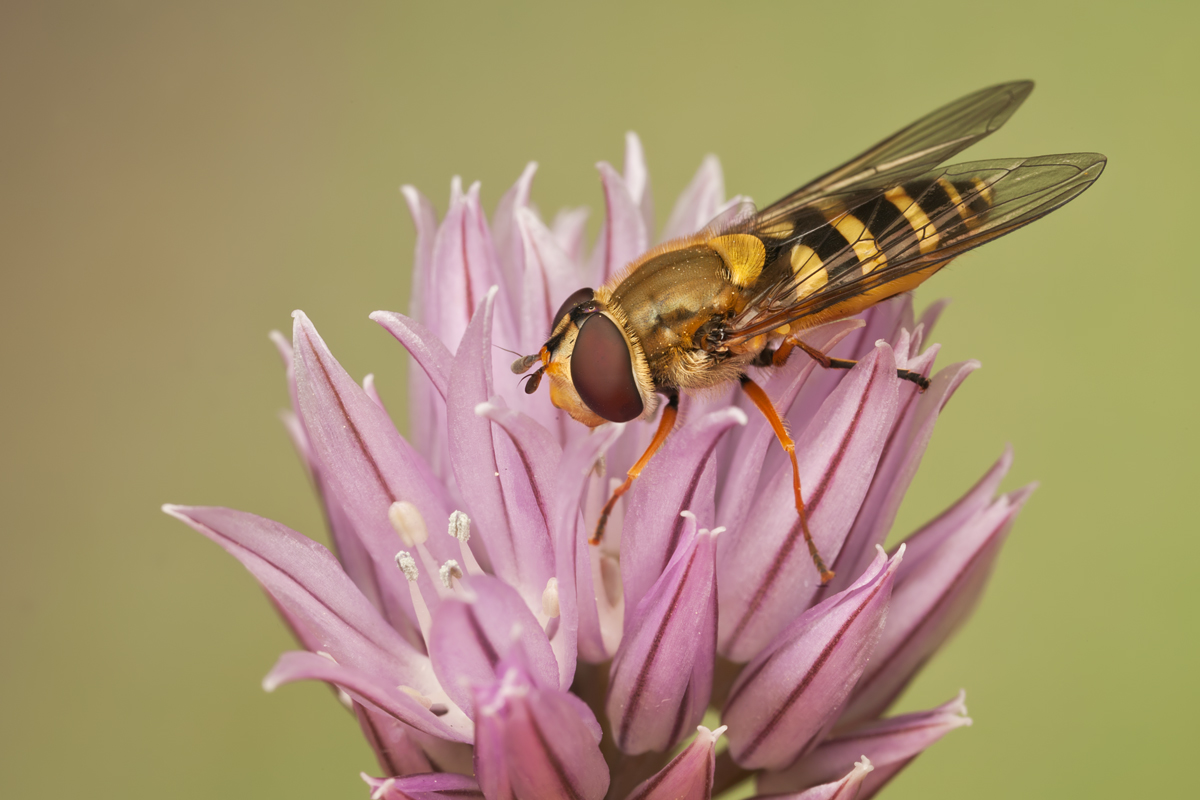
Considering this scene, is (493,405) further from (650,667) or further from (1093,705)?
(1093,705)

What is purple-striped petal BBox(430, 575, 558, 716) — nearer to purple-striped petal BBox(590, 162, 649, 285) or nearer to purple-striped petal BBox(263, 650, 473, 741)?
purple-striped petal BBox(263, 650, 473, 741)

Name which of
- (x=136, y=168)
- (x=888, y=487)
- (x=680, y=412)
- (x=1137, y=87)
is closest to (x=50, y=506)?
(x=136, y=168)

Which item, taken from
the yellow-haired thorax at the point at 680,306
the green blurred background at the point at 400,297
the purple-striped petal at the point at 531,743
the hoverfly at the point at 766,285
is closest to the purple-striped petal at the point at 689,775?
the purple-striped petal at the point at 531,743

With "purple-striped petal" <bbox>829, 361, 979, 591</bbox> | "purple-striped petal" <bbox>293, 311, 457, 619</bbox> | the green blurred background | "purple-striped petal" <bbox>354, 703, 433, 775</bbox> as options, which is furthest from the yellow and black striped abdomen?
the green blurred background

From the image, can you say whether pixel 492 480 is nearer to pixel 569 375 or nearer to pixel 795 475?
pixel 569 375

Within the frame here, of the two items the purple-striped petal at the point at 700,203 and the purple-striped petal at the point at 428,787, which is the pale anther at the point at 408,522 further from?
the purple-striped petal at the point at 700,203
